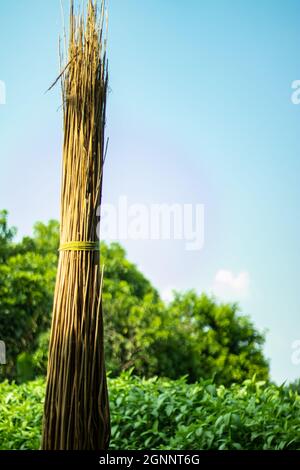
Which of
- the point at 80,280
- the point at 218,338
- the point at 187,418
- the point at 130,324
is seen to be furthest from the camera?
the point at 218,338

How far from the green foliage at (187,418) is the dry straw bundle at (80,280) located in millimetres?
817

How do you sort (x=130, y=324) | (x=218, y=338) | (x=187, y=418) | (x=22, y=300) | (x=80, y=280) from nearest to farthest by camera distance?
(x=80, y=280) → (x=187, y=418) → (x=22, y=300) → (x=130, y=324) → (x=218, y=338)

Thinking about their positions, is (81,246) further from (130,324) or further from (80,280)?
(130,324)

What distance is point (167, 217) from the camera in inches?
186

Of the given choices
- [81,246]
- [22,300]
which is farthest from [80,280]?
[22,300]

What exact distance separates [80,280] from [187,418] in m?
1.16

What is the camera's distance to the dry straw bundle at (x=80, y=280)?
170 centimetres

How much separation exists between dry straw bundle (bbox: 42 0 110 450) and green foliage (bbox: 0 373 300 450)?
0.82 m

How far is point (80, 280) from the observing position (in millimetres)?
1757

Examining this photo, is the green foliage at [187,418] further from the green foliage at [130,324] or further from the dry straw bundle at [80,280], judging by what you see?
the green foliage at [130,324]

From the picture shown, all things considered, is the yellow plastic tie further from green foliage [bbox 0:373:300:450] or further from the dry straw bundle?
green foliage [bbox 0:373:300:450]
